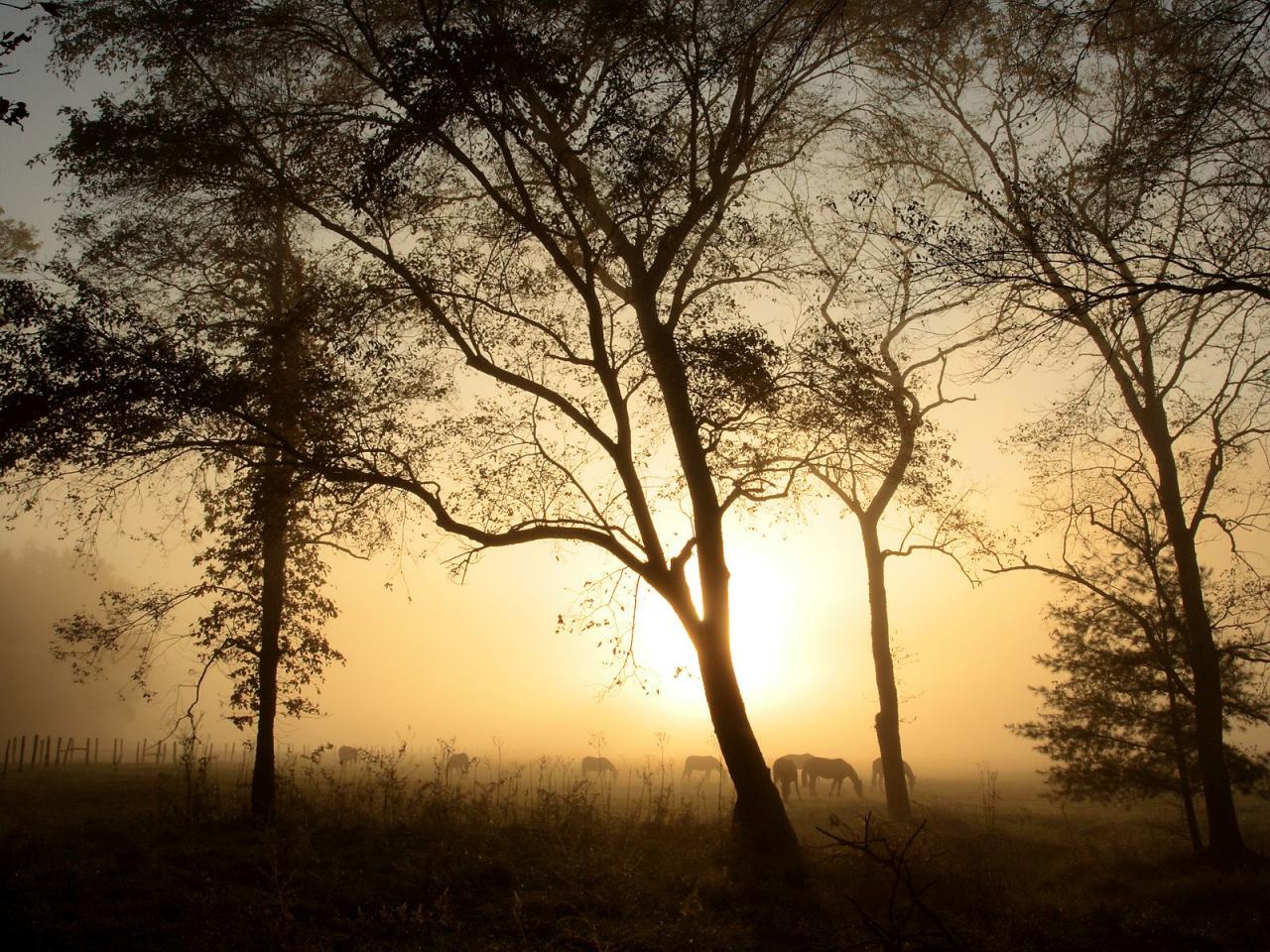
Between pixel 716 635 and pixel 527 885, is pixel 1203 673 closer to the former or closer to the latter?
pixel 716 635

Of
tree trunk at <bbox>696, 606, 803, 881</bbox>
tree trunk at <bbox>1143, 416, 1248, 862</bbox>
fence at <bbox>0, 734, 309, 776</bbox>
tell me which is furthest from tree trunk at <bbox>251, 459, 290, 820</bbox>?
tree trunk at <bbox>1143, 416, 1248, 862</bbox>

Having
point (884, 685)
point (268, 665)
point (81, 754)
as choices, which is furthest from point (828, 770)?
point (81, 754)

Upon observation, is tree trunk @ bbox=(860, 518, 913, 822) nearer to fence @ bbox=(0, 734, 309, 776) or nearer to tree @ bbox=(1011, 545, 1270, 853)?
tree @ bbox=(1011, 545, 1270, 853)

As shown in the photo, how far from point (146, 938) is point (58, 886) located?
6.97ft

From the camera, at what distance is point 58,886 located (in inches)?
371

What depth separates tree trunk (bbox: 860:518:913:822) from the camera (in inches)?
776

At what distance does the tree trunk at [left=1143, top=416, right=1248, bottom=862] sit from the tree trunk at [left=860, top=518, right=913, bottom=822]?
622 centimetres

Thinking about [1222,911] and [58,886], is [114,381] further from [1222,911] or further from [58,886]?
[1222,911]

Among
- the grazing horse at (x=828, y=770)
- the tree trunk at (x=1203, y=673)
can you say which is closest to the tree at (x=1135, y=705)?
the tree trunk at (x=1203, y=673)

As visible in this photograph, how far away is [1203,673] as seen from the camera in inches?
605

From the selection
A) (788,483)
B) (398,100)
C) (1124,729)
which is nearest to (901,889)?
(788,483)

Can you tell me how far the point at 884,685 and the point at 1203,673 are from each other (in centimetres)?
698

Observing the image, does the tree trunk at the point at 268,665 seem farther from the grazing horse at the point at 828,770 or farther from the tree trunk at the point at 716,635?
the grazing horse at the point at 828,770

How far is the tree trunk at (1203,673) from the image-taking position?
14.3 metres
